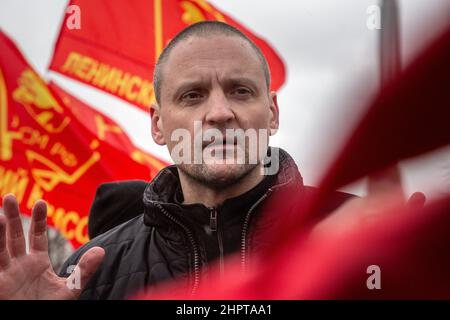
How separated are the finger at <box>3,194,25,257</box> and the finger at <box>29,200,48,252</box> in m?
0.02

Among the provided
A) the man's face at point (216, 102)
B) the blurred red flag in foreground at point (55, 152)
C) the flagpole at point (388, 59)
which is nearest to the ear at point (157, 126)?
the man's face at point (216, 102)

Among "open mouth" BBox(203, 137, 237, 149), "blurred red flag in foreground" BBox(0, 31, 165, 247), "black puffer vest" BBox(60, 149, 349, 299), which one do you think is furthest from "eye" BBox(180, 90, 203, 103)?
"blurred red flag in foreground" BBox(0, 31, 165, 247)

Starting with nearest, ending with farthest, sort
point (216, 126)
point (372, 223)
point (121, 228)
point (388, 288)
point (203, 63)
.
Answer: point (372, 223) → point (388, 288) → point (216, 126) → point (203, 63) → point (121, 228)

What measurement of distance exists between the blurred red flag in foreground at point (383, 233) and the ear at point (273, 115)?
877mm

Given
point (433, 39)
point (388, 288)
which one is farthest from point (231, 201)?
point (433, 39)

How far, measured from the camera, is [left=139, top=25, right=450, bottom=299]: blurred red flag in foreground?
1.21 ft

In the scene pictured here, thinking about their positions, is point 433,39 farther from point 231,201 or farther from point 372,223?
point 231,201

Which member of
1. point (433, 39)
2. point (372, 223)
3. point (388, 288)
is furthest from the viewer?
point (388, 288)

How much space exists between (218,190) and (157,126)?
0.35 m

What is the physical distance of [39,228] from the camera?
41.9 inches

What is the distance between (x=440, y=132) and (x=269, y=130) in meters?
0.97

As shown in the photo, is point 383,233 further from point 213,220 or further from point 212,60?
point 212,60

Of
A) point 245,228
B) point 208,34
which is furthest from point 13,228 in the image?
point 208,34

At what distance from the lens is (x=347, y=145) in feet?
1.30
